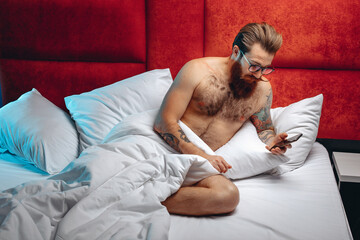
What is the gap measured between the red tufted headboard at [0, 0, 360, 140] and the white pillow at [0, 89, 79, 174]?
363mm

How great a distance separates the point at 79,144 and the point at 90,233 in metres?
0.87

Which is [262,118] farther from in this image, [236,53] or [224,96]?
[236,53]

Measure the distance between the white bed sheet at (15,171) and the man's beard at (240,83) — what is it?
3.23ft

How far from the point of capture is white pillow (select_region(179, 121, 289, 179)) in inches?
58.1

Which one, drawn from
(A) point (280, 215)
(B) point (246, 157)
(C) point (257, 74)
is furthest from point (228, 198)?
(C) point (257, 74)

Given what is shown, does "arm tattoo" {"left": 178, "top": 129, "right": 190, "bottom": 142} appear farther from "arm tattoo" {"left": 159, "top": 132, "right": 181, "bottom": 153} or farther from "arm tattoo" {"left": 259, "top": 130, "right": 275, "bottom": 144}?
"arm tattoo" {"left": 259, "top": 130, "right": 275, "bottom": 144}

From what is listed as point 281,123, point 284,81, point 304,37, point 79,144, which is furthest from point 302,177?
point 79,144

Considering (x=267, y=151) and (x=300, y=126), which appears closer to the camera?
(x=267, y=151)

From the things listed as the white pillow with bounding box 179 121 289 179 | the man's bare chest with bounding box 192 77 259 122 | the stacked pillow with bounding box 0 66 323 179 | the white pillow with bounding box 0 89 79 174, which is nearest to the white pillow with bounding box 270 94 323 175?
the stacked pillow with bounding box 0 66 323 179

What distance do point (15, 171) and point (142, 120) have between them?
2.08 ft

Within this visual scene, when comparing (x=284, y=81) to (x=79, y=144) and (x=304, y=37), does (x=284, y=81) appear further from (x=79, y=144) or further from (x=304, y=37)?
(x=79, y=144)

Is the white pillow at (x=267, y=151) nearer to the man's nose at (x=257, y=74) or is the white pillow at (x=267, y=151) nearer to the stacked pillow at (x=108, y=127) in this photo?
the stacked pillow at (x=108, y=127)

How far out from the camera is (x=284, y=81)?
6.55ft

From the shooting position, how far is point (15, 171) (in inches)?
60.4
